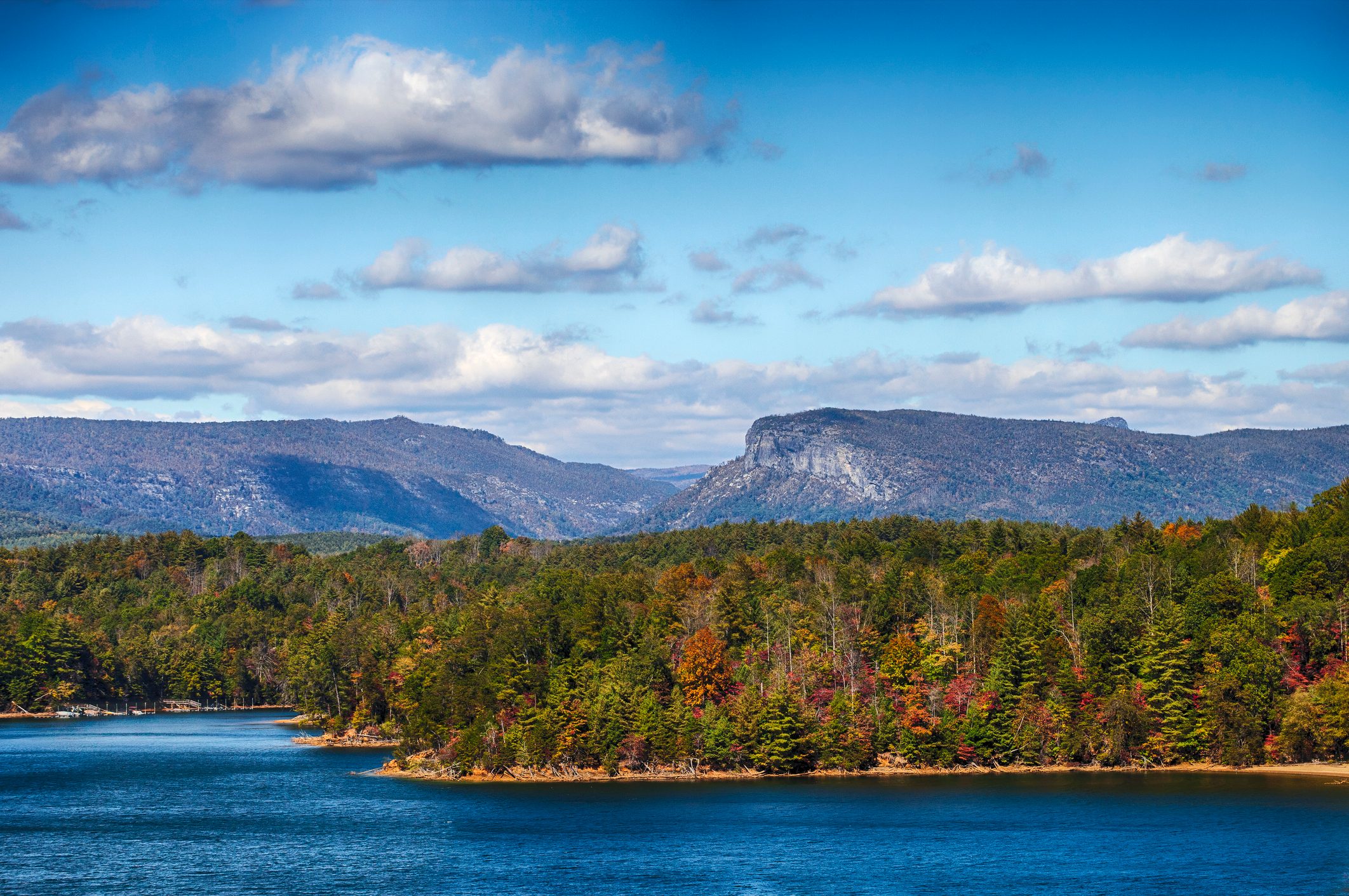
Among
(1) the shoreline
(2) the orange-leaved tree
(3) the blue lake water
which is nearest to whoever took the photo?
(3) the blue lake water

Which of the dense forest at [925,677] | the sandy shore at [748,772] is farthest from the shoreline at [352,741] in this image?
the sandy shore at [748,772]

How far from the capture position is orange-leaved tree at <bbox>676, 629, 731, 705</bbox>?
14312 centimetres

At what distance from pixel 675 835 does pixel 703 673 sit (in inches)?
1399

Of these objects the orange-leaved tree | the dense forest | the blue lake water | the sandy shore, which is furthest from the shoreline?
the orange-leaved tree

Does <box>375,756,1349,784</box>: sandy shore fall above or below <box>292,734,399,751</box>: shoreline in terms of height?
above

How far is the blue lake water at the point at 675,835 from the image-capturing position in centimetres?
9406

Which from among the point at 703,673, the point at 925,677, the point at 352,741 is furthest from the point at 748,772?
the point at 352,741

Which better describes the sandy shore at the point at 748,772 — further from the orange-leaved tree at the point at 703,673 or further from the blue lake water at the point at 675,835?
the orange-leaved tree at the point at 703,673

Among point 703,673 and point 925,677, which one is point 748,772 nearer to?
point 703,673

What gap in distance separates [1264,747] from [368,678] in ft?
330

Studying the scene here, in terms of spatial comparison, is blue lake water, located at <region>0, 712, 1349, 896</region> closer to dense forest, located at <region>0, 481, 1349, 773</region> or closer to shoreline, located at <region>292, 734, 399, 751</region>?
dense forest, located at <region>0, 481, 1349, 773</region>

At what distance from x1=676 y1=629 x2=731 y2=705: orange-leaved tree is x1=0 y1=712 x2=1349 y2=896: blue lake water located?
10.9 m

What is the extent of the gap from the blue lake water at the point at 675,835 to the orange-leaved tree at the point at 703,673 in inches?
430

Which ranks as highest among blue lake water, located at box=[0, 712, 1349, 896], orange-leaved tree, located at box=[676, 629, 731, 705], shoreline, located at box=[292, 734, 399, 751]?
orange-leaved tree, located at box=[676, 629, 731, 705]
